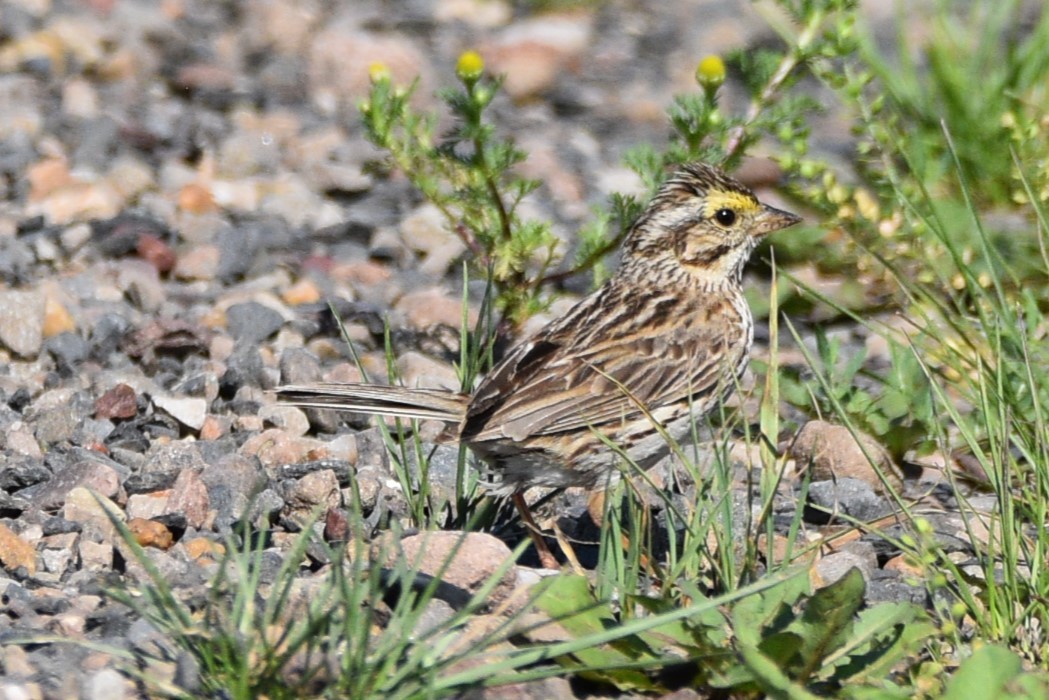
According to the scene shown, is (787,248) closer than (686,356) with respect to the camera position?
No

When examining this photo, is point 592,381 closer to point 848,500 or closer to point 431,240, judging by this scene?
point 848,500

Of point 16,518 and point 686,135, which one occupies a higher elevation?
point 686,135

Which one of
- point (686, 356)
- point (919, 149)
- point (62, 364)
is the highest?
point (919, 149)

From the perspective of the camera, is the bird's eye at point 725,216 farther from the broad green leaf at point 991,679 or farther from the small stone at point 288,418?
the broad green leaf at point 991,679

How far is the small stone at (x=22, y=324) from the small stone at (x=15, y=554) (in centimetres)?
182

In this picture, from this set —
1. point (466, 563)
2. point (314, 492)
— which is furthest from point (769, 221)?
point (466, 563)

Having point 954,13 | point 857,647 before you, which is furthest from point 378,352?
point 954,13

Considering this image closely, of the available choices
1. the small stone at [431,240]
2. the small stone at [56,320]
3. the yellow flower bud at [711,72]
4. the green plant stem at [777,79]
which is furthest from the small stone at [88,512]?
the small stone at [431,240]

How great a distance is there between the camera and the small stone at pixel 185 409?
5633 millimetres

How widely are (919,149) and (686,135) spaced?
1.80 metres

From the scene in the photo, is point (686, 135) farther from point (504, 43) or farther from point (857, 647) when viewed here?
point (504, 43)

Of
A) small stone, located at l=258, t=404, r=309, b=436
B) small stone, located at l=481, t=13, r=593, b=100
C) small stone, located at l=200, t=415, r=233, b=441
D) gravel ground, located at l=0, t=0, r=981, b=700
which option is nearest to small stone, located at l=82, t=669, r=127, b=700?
gravel ground, located at l=0, t=0, r=981, b=700

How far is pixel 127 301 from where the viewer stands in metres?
6.91

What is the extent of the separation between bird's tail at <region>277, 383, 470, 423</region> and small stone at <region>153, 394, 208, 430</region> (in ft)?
2.66
